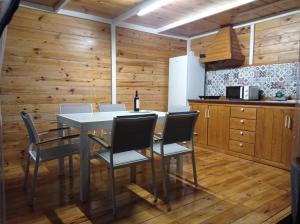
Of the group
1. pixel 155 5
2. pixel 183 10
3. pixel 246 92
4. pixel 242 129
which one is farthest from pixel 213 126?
pixel 155 5

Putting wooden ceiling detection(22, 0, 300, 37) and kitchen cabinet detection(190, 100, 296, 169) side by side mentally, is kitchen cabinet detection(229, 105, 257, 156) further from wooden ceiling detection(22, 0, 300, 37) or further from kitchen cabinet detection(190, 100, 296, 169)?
wooden ceiling detection(22, 0, 300, 37)

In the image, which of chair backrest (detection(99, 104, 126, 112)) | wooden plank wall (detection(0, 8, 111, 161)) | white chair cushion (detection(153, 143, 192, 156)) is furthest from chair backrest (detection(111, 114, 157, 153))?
wooden plank wall (detection(0, 8, 111, 161))

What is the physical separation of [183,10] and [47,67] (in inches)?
89.4

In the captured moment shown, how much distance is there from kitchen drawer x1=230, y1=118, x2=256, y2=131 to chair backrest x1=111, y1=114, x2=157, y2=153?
6.33 ft

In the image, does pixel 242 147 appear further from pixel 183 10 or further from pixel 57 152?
pixel 57 152

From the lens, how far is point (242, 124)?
11.1 ft

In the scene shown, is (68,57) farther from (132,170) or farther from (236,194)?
(236,194)

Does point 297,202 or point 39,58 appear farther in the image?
point 39,58

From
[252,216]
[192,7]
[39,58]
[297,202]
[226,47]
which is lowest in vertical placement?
[252,216]

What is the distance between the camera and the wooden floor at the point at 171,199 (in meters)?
1.81

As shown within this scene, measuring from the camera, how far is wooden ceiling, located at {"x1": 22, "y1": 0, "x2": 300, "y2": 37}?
10.1ft

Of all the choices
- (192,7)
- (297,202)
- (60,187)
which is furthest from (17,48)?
(297,202)

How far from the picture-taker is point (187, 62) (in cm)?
423

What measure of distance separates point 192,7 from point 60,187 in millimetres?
2996
